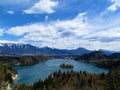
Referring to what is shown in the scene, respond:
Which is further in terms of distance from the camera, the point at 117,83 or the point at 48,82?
the point at 48,82

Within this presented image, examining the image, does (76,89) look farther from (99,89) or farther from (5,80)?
(5,80)

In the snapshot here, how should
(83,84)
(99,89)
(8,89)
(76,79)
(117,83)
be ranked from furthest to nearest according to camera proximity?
(76,79) < (83,84) < (8,89) < (99,89) < (117,83)

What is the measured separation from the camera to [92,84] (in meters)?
110

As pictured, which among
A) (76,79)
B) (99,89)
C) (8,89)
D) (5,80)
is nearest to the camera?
(99,89)

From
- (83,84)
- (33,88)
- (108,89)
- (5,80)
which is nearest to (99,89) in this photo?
(108,89)

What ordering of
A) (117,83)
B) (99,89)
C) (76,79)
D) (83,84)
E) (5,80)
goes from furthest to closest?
(5,80) < (76,79) < (83,84) < (99,89) < (117,83)

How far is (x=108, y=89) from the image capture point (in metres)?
91.6

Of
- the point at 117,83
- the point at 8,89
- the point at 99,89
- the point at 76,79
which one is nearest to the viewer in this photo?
the point at 117,83

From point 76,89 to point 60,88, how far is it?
6485 millimetres

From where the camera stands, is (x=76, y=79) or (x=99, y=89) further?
(x=76, y=79)

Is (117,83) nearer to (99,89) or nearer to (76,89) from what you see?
(99,89)

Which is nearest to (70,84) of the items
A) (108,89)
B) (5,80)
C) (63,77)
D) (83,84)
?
(83,84)

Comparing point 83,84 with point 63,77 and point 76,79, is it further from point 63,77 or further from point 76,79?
point 63,77

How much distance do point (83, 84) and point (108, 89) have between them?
23001 millimetres
